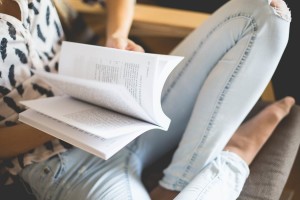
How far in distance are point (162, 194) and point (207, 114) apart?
0.20 m

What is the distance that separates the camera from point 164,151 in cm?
82

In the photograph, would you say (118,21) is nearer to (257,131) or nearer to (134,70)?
(134,70)

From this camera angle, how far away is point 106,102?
23.5 inches

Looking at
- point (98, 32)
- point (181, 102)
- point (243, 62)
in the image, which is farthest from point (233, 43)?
point (98, 32)

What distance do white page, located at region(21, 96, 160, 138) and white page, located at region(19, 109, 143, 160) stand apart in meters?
0.02

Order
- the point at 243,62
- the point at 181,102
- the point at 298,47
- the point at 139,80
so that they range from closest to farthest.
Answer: the point at 139,80 → the point at 243,62 → the point at 181,102 → the point at 298,47

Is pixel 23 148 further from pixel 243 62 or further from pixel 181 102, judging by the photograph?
pixel 243 62

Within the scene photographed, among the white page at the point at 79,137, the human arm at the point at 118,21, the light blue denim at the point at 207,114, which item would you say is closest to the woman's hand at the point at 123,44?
the human arm at the point at 118,21

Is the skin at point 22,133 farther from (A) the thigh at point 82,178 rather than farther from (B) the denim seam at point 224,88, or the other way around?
(B) the denim seam at point 224,88

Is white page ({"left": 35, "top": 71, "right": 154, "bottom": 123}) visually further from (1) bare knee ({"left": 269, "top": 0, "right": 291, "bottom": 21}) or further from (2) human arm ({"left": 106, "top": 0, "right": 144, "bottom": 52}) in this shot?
(1) bare knee ({"left": 269, "top": 0, "right": 291, "bottom": 21})

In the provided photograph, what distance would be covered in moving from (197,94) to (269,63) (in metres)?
0.18

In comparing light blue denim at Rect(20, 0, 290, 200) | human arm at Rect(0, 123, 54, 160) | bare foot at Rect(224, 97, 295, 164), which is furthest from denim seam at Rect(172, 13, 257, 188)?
human arm at Rect(0, 123, 54, 160)

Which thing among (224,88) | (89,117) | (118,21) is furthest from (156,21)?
(89,117)

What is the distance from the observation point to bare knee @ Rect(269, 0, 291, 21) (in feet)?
2.04
